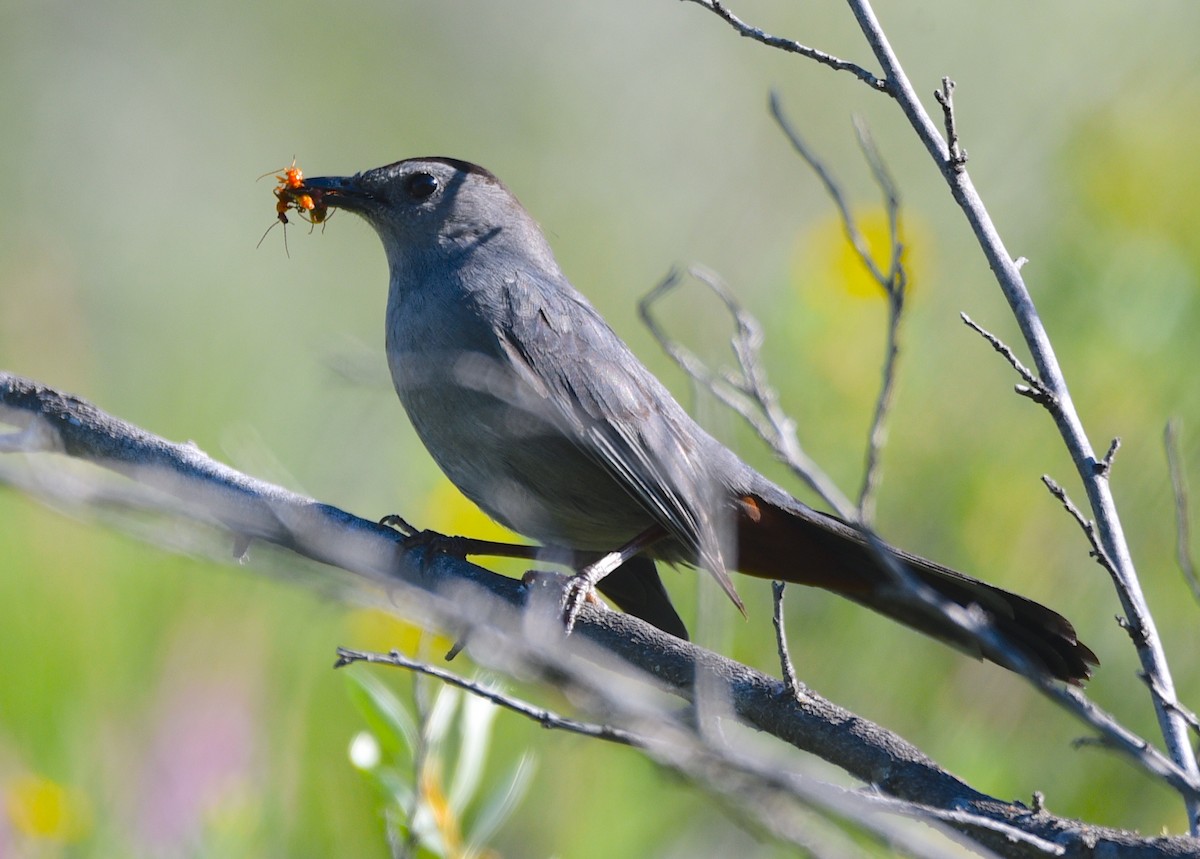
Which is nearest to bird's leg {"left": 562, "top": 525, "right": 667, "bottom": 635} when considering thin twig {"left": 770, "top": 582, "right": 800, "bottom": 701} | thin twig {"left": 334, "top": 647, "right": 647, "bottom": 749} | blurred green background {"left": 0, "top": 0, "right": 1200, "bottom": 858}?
blurred green background {"left": 0, "top": 0, "right": 1200, "bottom": 858}

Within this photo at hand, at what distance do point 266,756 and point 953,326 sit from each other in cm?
337

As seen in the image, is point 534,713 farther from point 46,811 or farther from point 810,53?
point 46,811

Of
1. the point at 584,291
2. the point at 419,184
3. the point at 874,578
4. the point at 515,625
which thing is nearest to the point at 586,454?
the point at 874,578

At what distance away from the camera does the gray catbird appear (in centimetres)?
307

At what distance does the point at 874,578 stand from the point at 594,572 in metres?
0.68

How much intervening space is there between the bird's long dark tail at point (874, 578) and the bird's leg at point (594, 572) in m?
0.23

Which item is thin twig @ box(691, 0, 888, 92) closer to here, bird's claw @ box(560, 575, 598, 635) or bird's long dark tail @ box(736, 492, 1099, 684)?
bird's long dark tail @ box(736, 492, 1099, 684)

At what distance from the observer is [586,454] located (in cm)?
312

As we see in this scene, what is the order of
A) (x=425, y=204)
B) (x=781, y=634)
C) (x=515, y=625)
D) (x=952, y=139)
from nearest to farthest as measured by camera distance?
1. (x=781, y=634)
2. (x=952, y=139)
3. (x=515, y=625)
4. (x=425, y=204)

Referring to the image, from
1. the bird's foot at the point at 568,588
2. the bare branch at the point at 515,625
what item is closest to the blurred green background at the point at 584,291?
the bare branch at the point at 515,625

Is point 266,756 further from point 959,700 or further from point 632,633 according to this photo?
point 959,700

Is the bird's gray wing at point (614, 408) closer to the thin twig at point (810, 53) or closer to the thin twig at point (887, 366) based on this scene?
the thin twig at point (887, 366)

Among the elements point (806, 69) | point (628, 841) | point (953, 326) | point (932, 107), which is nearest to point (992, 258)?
point (628, 841)

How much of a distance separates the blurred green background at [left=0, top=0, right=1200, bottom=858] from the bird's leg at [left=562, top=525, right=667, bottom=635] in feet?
1.24
